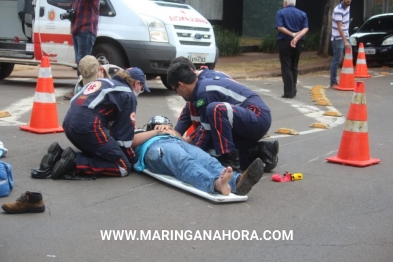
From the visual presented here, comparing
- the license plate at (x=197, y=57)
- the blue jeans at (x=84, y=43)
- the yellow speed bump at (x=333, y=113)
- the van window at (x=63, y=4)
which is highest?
the van window at (x=63, y=4)

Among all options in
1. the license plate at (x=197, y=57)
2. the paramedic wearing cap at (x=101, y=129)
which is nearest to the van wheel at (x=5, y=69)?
the license plate at (x=197, y=57)

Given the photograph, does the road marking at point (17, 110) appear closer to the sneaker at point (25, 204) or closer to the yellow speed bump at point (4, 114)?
the yellow speed bump at point (4, 114)

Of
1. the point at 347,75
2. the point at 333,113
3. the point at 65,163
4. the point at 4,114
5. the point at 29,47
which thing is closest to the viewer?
the point at 65,163

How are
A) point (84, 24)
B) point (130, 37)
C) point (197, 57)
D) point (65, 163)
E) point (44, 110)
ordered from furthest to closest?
point (197, 57) < point (130, 37) < point (84, 24) < point (44, 110) < point (65, 163)

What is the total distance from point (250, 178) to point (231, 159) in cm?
77

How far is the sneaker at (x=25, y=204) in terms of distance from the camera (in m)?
5.34

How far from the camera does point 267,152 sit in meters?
6.82

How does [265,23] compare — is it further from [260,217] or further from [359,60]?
[260,217]

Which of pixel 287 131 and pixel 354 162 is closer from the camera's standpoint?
pixel 354 162

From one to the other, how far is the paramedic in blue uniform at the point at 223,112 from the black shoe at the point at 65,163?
3.68 feet

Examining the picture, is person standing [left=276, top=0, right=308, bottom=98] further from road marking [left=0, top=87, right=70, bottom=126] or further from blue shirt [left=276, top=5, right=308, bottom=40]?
road marking [left=0, top=87, right=70, bottom=126]

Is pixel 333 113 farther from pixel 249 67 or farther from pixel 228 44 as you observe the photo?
pixel 228 44

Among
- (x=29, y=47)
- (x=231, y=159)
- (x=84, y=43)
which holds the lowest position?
(x=231, y=159)

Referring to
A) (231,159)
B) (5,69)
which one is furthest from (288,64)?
(231,159)
